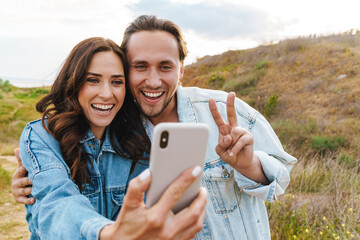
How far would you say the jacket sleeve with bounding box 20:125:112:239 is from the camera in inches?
47.8

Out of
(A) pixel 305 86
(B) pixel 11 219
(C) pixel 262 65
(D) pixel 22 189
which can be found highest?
(C) pixel 262 65

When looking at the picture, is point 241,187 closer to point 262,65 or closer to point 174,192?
point 174,192

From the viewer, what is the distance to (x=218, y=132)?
7.38 feet

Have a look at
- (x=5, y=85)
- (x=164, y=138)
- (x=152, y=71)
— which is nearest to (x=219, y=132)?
(x=164, y=138)

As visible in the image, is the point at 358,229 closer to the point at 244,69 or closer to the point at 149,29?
the point at 149,29

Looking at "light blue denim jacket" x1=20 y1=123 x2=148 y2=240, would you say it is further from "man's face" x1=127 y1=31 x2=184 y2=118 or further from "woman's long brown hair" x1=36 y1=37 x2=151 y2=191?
"man's face" x1=127 y1=31 x2=184 y2=118

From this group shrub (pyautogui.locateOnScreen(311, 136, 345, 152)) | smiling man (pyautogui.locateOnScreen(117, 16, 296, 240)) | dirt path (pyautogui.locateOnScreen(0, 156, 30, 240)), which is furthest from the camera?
shrub (pyautogui.locateOnScreen(311, 136, 345, 152))

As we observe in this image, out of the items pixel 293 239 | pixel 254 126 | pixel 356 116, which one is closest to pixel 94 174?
pixel 254 126

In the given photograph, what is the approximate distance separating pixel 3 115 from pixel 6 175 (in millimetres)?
14254

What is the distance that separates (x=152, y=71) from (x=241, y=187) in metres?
1.15

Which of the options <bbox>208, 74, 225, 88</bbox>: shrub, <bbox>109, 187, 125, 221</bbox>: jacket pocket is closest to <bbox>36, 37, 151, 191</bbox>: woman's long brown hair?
<bbox>109, 187, 125, 221</bbox>: jacket pocket

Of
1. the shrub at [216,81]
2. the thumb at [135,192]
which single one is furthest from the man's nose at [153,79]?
the shrub at [216,81]

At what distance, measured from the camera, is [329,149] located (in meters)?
6.64

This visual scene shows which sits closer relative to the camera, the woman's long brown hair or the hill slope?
the woman's long brown hair
